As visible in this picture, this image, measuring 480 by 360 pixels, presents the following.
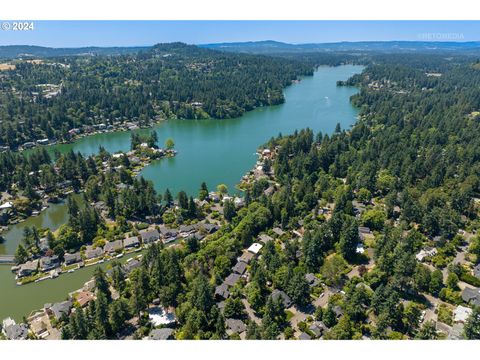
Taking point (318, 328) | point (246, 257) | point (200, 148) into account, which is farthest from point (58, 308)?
point (200, 148)

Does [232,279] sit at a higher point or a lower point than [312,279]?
lower

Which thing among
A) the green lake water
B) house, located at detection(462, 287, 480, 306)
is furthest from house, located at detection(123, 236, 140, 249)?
house, located at detection(462, 287, 480, 306)

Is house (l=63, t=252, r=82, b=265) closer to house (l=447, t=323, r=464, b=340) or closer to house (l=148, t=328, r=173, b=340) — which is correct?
house (l=148, t=328, r=173, b=340)

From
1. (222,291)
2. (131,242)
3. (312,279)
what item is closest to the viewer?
(222,291)

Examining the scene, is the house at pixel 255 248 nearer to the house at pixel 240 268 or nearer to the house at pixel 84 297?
the house at pixel 240 268

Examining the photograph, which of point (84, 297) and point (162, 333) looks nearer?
point (162, 333)

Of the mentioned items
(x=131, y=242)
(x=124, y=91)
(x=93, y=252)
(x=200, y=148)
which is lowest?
(x=93, y=252)

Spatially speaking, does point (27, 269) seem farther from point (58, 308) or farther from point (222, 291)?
point (222, 291)
